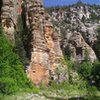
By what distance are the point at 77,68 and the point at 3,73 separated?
65.3 meters

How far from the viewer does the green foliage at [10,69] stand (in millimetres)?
79150

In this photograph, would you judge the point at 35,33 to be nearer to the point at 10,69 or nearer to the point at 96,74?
the point at 10,69

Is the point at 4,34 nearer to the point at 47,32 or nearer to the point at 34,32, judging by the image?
the point at 34,32

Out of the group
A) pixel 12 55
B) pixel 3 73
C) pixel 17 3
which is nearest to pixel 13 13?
pixel 17 3

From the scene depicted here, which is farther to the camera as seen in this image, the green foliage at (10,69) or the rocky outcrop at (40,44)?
the rocky outcrop at (40,44)

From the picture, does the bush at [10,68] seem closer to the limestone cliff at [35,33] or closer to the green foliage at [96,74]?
the limestone cliff at [35,33]

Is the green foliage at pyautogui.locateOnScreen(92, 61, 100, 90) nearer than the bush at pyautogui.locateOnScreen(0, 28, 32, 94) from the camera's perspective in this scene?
No

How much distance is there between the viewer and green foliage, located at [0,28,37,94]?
79150 mm

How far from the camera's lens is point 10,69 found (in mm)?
84188

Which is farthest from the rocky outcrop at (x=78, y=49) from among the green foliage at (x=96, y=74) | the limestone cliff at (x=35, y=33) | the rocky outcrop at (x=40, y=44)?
the limestone cliff at (x=35, y=33)

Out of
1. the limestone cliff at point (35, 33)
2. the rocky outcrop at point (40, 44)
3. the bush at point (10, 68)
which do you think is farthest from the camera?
the rocky outcrop at point (40, 44)

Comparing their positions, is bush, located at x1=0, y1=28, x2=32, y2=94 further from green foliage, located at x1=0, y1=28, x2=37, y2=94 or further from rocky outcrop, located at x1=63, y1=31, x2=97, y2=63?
rocky outcrop, located at x1=63, y1=31, x2=97, y2=63

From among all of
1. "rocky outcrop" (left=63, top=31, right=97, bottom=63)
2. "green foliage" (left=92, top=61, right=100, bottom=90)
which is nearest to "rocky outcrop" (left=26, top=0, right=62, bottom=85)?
"green foliage" (left=92, top=61, right=100, bottom=90)

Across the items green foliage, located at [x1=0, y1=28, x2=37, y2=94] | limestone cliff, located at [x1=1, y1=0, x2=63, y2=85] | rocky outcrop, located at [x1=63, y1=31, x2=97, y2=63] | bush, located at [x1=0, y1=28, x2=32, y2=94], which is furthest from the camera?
rocky outcrop, located at [x1=63, y1=31, x2=97, y2=63]
